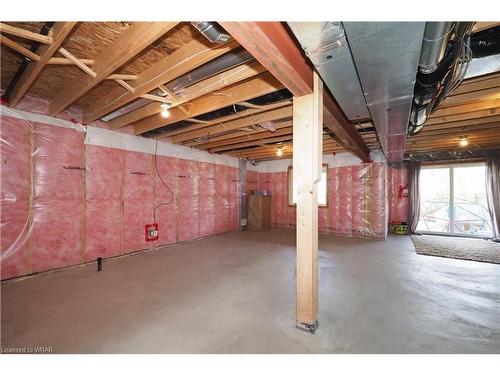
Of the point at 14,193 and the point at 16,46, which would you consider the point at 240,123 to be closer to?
the point at 16,46

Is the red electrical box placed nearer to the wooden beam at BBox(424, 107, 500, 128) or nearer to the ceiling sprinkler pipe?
the ceiling sprinkler pipe

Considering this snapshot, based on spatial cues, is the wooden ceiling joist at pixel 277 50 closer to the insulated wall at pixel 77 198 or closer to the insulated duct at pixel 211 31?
the insulated duct at pixel 211 31

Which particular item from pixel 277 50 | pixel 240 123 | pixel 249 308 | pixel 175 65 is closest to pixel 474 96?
pixel 277 50

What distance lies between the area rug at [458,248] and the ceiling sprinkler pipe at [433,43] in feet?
12.3

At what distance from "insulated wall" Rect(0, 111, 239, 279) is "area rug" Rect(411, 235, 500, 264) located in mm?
4854

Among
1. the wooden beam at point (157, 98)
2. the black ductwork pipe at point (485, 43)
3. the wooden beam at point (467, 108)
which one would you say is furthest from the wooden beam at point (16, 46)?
the wooden beam at point (467, 108)

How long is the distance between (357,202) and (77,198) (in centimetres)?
559

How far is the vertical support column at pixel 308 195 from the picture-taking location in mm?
1592

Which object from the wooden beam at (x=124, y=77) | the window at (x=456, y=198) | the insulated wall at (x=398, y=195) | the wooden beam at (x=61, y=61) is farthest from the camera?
the insulated wall at (x=398, y=195)

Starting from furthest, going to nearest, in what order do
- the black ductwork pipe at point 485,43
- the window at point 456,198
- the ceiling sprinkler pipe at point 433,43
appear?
the window at point 456,198 → the black ductwork pipe at point 485,43 → the ceiling sprinkler pipe at point 433,43

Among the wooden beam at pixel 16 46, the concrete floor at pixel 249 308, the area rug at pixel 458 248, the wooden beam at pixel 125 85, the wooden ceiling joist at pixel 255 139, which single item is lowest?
the area rug at pixel 458 248

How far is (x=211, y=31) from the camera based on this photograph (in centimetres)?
120

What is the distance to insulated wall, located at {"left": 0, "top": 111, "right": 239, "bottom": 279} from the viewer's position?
2455 millimetres

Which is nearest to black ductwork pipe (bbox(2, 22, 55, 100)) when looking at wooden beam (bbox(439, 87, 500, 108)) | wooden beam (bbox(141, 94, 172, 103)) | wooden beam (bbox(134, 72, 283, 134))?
wooden beam (bbox(141, 94, 172, 103))
